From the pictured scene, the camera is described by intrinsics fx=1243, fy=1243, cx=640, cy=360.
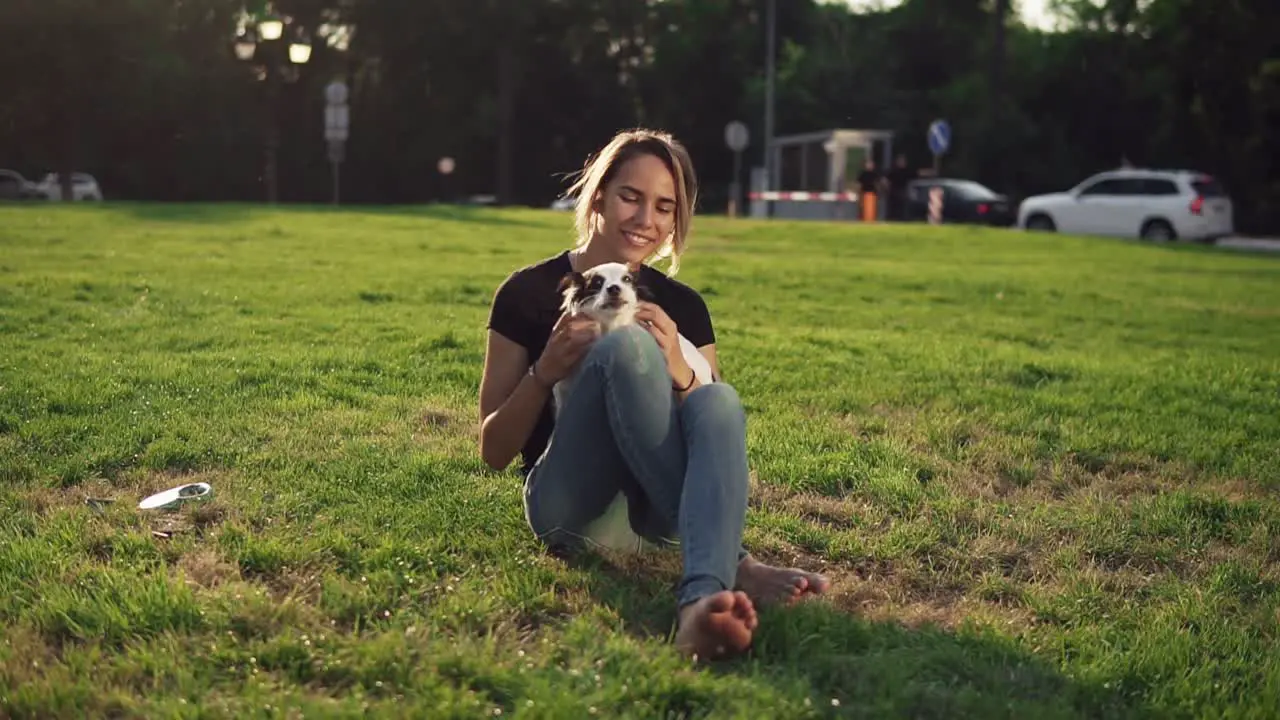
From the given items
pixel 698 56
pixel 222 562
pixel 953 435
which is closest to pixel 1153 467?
pixel 953 435

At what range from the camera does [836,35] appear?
183 feet

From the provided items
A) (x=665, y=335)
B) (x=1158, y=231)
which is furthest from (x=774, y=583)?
(x=1158, y=231)

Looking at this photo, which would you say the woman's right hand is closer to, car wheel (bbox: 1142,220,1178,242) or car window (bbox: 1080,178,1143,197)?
car wheel (bbox: 1142,220,1178,242)

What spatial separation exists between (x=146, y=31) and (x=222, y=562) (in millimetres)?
47588

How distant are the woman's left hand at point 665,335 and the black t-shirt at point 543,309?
1.02 feet

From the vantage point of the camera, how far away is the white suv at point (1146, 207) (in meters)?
25.7

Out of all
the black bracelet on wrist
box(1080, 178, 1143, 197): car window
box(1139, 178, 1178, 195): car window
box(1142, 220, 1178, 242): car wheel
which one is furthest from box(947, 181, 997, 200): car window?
the black bracelet on wrist

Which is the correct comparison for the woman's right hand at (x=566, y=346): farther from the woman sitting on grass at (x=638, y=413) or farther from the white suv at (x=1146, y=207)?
the white suv at (x=1146, y=207)

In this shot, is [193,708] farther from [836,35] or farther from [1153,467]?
[836,35]

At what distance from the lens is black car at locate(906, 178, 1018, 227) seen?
31.1 meters

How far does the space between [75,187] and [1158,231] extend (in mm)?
37805

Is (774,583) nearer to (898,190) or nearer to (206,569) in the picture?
(206,569)

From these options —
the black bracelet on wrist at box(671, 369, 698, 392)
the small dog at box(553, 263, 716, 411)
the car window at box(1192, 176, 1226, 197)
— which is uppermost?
the car window at box(1192, 176, 1226, 197)

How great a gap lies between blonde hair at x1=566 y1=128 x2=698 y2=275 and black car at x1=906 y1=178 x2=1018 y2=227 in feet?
89.4
